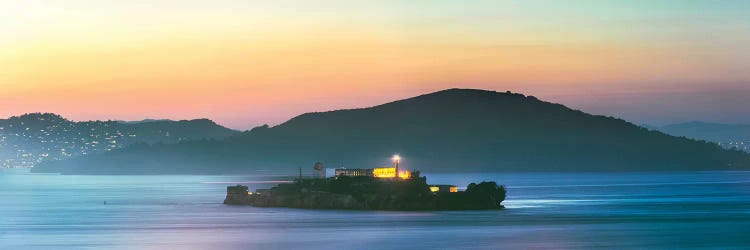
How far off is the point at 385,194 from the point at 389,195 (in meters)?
0.49

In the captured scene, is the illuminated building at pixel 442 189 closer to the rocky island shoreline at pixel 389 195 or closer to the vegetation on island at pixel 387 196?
the rocky island shoreline at pixel 389 195

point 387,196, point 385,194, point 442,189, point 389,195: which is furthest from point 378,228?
point 442,189

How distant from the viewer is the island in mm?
132750

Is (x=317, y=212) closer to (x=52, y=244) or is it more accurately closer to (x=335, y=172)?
(x=335, y=172)

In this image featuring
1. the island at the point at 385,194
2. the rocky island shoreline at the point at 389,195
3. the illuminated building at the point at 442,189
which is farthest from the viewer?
the illuminated building at the point at 442,189

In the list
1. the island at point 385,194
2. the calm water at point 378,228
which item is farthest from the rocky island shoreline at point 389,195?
the calm water at point 378,228

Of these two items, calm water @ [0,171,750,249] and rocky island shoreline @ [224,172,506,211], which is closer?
calm water @ [0,171,750,249]

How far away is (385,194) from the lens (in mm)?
133375

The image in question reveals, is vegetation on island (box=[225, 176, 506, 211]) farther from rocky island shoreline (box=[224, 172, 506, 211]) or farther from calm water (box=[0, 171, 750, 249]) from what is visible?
calm water (box=[0, 171, 750, 249])

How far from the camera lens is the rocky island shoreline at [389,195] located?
133 m

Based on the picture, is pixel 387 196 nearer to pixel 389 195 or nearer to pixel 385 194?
pixel 389 195

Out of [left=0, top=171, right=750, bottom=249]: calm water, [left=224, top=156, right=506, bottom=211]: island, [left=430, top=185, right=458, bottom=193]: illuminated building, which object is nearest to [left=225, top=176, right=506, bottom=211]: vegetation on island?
[left=224, top=156, right=506, bottom=211]: island

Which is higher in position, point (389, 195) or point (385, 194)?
point (385, 194)

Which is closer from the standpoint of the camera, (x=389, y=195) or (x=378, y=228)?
(x=378, y=228)
